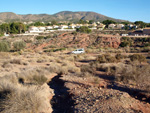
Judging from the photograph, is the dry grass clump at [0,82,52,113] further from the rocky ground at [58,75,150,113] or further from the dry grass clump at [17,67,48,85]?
the dry grass clump at [17,67,48,85]

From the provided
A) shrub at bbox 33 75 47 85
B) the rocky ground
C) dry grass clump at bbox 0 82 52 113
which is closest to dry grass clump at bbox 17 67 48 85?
shrub at bbox 33 75 47 85

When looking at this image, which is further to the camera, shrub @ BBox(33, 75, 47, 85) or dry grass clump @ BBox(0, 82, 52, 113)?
shrub @ BBox(33, 75, 47, 85)

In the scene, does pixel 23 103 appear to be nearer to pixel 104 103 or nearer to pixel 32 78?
pixel 104 103

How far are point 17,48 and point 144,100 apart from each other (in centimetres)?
3810

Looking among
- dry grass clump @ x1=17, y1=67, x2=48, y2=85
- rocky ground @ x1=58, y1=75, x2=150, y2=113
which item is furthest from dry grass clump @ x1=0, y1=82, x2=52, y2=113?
dry grass clump @ x1=17, y1=67, x2=48, y2=85

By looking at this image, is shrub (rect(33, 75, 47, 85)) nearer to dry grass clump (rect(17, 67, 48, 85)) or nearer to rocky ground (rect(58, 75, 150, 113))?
dry grass clump (rect(17, 67, 48, 85))

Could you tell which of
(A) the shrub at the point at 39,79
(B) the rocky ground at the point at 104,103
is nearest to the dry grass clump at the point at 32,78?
(A) the shrub at the point at 39,79

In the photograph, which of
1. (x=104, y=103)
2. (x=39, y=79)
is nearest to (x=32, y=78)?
(x=39, y=79)

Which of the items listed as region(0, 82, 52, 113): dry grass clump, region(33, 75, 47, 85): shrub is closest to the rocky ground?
region(0, 82, 52, 113): dry grass clump

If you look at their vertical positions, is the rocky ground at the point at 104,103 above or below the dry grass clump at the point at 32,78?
above

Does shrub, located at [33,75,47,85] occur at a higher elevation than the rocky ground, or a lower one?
lower

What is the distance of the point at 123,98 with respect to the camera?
6574 mm

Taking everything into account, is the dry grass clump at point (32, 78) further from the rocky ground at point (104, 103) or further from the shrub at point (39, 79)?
the rocky ground at point (104, 103)

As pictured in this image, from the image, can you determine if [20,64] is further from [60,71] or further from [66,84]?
[66,84]
